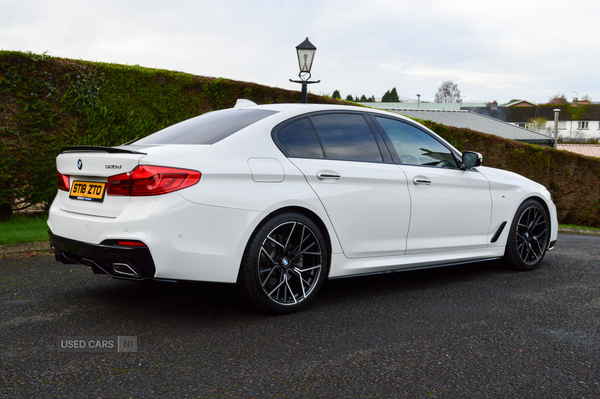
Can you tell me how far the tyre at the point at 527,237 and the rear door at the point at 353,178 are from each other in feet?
5.56

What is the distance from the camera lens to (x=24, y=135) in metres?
8.37

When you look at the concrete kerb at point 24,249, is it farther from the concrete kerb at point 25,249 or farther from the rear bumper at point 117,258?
the rear bumper at point 117,258

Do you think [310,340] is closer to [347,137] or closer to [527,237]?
[347,137]

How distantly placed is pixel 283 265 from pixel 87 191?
1469 mm

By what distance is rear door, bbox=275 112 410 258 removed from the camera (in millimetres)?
4371

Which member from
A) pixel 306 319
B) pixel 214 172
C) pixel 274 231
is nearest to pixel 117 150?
pixel 214 172

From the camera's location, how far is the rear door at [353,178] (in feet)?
14.3

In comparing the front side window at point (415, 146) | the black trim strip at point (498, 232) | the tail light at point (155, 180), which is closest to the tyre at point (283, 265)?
the tail light at point (155, 180)

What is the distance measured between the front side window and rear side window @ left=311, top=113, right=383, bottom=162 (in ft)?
0.80

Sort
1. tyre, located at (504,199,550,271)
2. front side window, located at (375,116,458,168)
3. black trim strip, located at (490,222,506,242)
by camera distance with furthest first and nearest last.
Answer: tyre, located at (504,199,550,271) < black trim strip, located at (490,222,506,242) < front side window, located at (375,116,458,168)

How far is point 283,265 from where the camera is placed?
4.15 m

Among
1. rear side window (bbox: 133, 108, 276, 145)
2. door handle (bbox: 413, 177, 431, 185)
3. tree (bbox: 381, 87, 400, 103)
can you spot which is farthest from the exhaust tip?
tree (bbox: 381, 87, 400, 103)

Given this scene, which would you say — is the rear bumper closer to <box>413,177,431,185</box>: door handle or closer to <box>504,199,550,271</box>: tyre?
<box>413,177,431,185</box>: door handle

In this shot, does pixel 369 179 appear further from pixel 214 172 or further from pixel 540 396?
pixel 540 396
